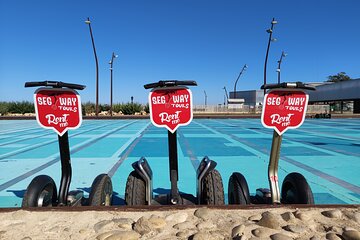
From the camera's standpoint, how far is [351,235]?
208cm

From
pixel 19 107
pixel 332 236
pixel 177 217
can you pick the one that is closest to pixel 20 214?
pixel 177 217

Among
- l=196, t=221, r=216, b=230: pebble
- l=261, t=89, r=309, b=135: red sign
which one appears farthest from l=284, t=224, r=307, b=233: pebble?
l=261, t=89, r=309, b=135: red sign

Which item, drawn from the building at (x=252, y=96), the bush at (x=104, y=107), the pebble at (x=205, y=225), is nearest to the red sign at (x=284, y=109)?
the pebble at (x=205, y=225)

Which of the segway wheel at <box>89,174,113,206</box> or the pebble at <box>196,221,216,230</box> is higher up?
the segway wheel at <box>89,174,113,206</box>

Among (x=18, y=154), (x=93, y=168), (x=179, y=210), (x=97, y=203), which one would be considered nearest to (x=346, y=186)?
(x=179, y=210)

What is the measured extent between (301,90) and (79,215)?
7.60 feet

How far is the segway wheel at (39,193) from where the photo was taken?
270 cm

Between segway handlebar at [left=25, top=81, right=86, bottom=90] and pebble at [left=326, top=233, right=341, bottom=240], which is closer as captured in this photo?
pebble at [left=326, top=233, right=341, bottom=240]

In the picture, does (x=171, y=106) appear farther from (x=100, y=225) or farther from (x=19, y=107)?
(x=19, y=107)

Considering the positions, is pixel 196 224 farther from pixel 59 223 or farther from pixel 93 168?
pixel 93 168

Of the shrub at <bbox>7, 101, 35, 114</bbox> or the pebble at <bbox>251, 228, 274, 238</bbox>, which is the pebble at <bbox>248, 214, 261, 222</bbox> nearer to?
the pebble at <bbox>251, 228, 274, 238</bbox>

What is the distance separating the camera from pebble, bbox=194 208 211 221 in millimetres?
2432

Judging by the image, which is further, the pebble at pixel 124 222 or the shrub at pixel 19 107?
the shrub at pixel 19 107

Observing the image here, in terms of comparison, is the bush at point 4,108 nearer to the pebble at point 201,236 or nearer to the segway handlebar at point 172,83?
the segway handlebar at point 172,83
